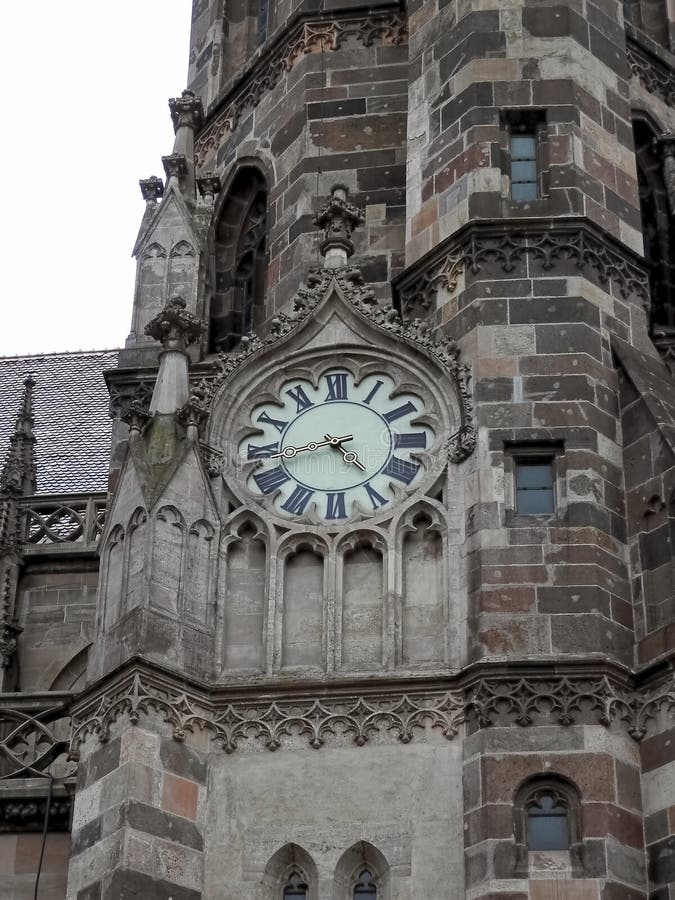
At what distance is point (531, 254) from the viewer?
25391mm

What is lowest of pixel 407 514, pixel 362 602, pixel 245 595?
pixel 362 602

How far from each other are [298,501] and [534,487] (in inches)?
91.5

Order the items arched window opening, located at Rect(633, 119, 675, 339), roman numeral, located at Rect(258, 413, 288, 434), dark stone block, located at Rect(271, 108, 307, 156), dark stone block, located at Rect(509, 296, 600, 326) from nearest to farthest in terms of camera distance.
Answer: dark stone block, located at Rect(509, 296, 600, 326) → roman numeral, located at Rect(258, 413, 288, 434) → arched window opening, located at Rect(633, 119, 675, 339) → dark stone block, located at Rect(271, 108, 307, 156)

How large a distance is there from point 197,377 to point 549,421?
464 cm

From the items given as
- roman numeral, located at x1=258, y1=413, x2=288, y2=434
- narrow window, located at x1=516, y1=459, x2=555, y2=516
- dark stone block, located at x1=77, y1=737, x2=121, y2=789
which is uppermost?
roman numeral, located at x1=258, y1=413, x2=288, y2=434

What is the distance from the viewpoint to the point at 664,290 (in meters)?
28.7

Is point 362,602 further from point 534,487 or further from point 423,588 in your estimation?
point 534,487

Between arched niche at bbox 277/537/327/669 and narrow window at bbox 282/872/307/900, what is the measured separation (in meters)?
2.08

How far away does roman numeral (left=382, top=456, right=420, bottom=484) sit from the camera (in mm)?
24328

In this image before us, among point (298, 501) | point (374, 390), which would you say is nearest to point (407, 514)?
point (298, 501)

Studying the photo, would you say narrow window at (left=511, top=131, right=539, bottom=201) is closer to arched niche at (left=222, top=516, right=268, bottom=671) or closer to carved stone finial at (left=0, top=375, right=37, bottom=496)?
arched niche at (left=222, top=516, right=268, bottom=671)

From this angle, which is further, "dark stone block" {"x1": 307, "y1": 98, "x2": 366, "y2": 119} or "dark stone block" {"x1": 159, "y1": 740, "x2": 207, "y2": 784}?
"dark stone block" {"x1": 307, "y1": 98, "x2": 366, "y2": 119}

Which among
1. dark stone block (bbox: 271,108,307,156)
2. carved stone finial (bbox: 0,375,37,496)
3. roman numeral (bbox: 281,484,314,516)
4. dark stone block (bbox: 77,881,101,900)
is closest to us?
dark stone block (bbox: 77,881,101,900)

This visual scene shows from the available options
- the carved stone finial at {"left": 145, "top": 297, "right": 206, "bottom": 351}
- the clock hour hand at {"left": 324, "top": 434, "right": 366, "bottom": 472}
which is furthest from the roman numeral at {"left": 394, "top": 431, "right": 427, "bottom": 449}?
the carved stone finial at {"left": 145, "top": 297, "right": 206, "bottom": 351}
